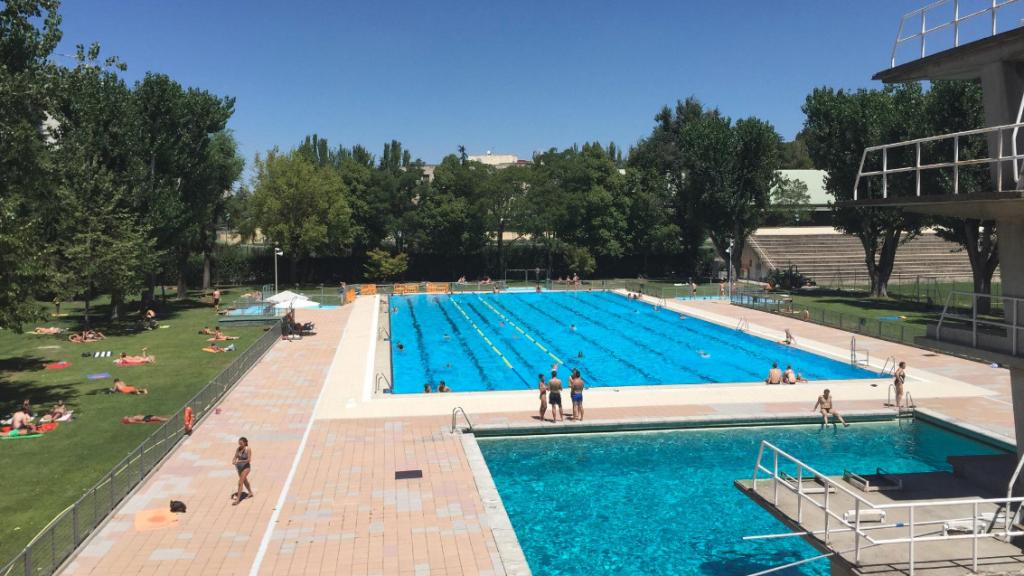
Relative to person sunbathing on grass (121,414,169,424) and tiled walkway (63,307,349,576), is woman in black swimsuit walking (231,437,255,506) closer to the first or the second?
tiled walkway (63,307,349,576)

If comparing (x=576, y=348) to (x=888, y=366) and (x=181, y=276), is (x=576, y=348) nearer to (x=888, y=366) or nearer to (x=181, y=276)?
(x=888, y=366)

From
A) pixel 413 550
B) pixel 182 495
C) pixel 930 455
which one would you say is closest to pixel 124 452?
pixel 182 495

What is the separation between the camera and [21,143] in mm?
19250

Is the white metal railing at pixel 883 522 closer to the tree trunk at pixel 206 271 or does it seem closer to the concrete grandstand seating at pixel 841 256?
the concrete grandstand seating at pixel 841 256

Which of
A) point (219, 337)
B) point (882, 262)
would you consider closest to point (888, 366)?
point (882, 262)

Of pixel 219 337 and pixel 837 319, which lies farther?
pixel 837 319

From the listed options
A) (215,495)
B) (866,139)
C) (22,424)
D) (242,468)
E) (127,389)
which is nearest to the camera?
(242,468)

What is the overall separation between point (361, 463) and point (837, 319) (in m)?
28.7

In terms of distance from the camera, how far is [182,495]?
1423 centimetres

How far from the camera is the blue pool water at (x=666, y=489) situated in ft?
42.6

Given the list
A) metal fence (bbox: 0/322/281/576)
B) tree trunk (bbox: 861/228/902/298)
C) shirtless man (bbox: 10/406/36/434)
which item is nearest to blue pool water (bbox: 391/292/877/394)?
metal fence (bbox: 0/322/281/576)

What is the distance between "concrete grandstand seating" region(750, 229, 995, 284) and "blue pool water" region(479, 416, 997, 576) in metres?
42.7

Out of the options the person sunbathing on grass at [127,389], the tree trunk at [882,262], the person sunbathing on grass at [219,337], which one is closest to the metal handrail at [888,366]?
the tree trunk at [882,262]

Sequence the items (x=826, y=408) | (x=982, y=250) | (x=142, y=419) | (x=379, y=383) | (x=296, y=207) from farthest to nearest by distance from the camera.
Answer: (x=296, y=207) → (x=982, y=250) → (x=379, y=383) → (x=826, y=408) → (x=142, y=419)
